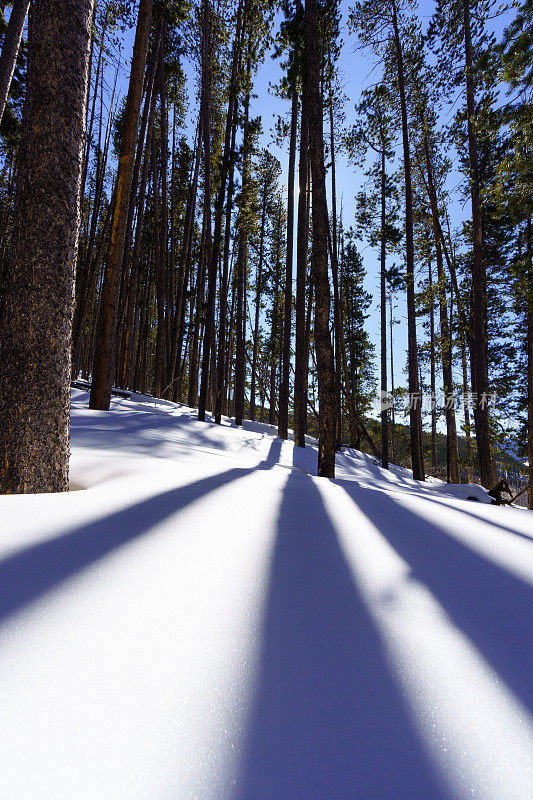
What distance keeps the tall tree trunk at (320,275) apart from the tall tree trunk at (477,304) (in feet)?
13.6

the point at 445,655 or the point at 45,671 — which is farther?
the point at 445,655

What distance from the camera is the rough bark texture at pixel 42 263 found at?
1686mm

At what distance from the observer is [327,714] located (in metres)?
0.54

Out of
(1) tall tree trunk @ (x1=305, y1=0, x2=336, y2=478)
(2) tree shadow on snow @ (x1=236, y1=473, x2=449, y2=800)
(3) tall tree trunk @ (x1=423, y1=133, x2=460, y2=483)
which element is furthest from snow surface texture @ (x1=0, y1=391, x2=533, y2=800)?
(3) tall tree trunk @ (x1=423, y1=133, x2=460, y2=483)

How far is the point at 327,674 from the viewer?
0.63 m

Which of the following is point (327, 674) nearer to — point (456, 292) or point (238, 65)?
point (456, 292)

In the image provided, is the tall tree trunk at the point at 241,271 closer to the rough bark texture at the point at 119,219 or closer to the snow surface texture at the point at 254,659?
the rough bark texture at the point at 119,219

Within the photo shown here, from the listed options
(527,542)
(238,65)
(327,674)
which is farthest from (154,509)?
(238,65)

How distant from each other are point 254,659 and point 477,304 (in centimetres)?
816

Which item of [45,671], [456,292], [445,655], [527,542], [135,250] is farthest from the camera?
[135,250]

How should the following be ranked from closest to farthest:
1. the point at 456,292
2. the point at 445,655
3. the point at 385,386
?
the point at 445,655, the point at 456,292, the point at 385,386

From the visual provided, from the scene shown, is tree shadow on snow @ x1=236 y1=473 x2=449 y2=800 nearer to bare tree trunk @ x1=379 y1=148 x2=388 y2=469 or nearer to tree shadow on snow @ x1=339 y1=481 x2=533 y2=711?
tree shadow on snow @ x1=339 y1=481 x2=533 y2=711

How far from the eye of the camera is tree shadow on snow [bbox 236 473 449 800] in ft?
1.47

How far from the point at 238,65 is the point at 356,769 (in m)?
11.0
